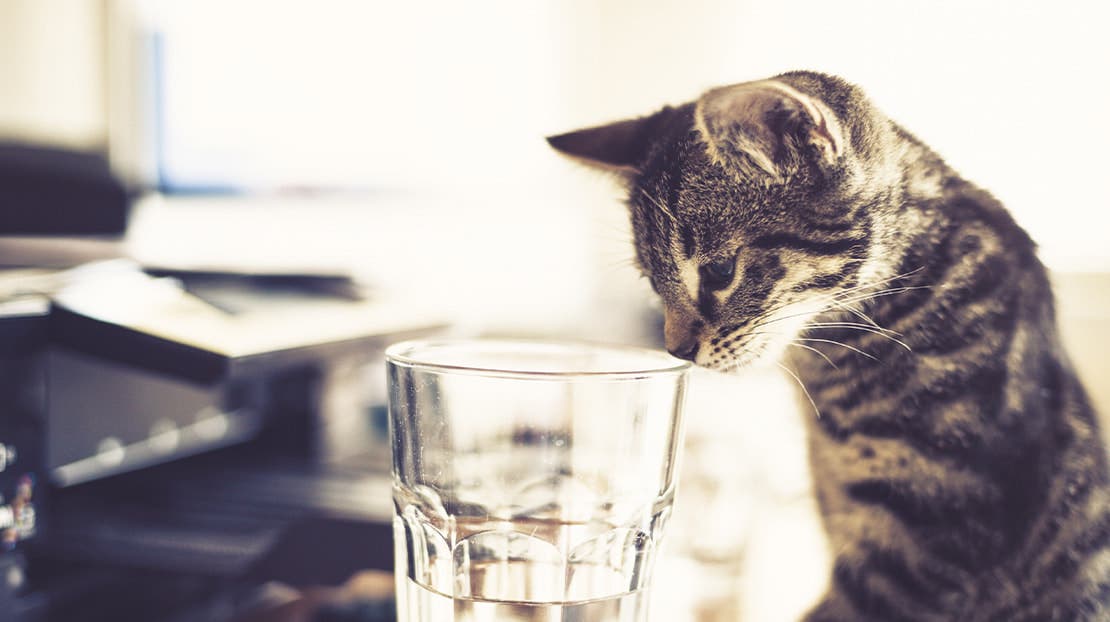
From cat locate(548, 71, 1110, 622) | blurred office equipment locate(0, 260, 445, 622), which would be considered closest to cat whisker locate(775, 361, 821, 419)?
cat locate(548, 71, 1110, 622)

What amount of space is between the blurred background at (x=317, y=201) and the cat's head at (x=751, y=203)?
27 millimetres

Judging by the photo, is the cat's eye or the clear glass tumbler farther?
the cat's eye

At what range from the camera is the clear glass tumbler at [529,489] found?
332mm

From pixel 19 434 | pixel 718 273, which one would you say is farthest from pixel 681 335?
pixel 19 434

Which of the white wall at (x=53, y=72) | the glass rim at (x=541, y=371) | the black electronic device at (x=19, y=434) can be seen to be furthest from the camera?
the white wall at (x=53, y=72)

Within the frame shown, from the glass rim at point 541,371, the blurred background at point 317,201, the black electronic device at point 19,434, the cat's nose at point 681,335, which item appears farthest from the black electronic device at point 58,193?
the cat's nose at point 681,335

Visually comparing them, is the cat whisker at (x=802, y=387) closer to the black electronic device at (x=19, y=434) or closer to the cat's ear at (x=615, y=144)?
the cat's ear at (x=615, y=144)

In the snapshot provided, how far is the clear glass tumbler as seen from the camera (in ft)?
1.09

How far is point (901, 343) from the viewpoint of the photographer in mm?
399

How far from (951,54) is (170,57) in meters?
0.79

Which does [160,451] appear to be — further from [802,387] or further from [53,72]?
[802,387]

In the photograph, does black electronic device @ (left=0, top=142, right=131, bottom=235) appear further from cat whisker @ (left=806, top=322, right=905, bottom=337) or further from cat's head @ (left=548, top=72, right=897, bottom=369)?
cat whisker @ (left=806, top=322, right=905, bottom=337)

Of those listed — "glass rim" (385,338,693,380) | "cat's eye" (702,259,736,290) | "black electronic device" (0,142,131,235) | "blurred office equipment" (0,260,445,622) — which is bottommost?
"blurred office equipment" (0,260,445,622)

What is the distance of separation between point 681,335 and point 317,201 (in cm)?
70
